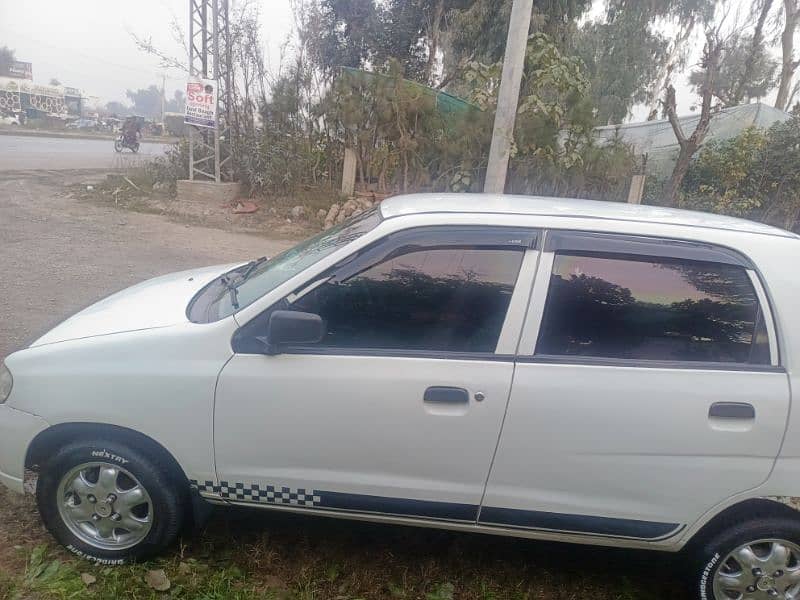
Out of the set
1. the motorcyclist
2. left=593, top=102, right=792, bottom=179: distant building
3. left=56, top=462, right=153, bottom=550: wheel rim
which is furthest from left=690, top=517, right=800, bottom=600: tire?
the motorcyclist

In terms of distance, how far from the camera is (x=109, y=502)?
7.96ft

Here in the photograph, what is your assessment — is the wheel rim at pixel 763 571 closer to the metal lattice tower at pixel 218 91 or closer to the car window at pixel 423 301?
the car window at pixel 423 301

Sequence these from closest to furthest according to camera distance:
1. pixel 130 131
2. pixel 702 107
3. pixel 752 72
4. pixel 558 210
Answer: pixel 558 210 < pixel 702 107 < pixel 130 131 < pixel 752 72

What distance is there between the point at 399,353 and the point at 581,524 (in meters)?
1.04

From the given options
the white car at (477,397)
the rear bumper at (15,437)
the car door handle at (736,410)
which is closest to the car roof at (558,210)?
the white car at (477,397)

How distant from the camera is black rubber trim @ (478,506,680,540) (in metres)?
2.33

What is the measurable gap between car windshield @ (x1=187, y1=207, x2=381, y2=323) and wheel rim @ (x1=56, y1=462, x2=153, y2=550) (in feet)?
2.47

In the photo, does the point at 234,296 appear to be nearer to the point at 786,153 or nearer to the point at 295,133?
the point at 295,133

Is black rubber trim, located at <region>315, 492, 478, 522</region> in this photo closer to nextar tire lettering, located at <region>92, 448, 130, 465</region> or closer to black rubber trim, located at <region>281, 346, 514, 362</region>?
black rubber trim, located at <region>281, 346, 514, 362</region>

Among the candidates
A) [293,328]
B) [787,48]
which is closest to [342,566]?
[293,328]

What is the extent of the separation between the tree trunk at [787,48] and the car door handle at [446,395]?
22364 mm

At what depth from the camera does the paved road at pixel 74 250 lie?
5.46 meters

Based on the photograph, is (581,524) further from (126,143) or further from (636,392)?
(126,143)

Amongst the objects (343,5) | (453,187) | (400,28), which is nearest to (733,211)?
(453,187)
